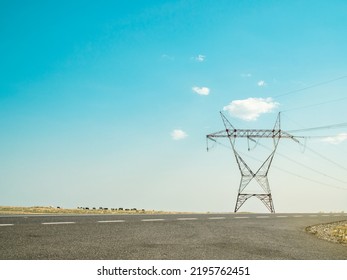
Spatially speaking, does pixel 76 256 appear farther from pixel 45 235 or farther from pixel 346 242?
pixel 346 242

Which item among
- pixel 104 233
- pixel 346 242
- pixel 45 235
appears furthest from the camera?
pixel 346 242

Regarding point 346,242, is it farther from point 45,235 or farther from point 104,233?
point 45,235

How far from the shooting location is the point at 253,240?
8.74 meters

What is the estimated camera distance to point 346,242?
973cm
